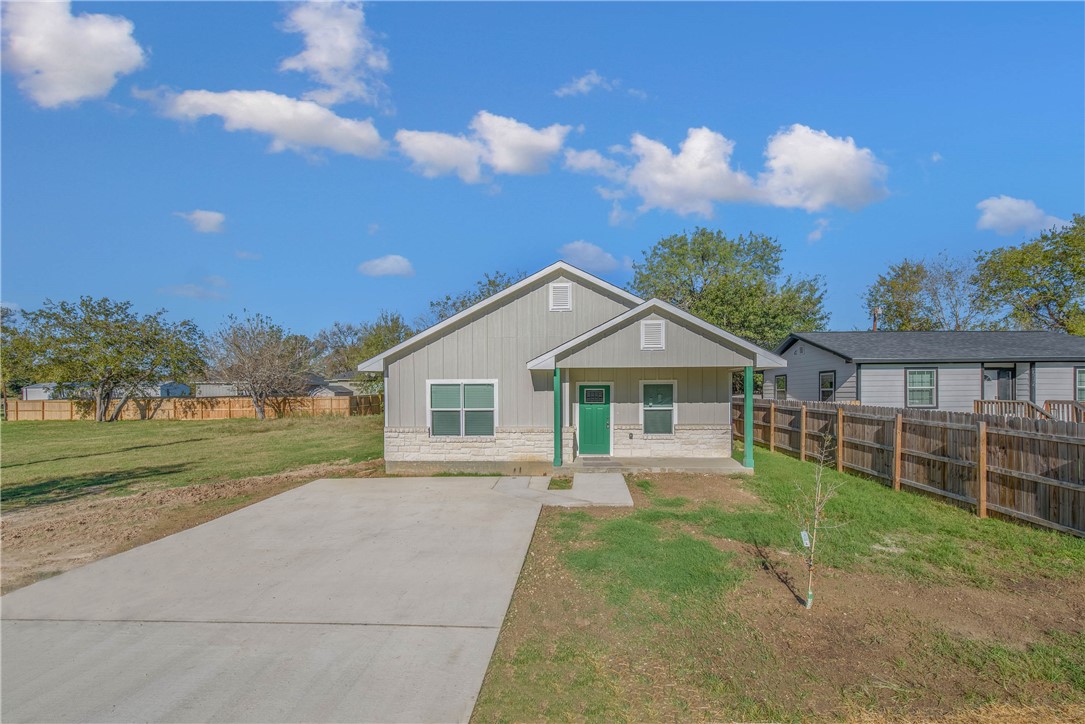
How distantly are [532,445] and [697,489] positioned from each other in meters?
4.13

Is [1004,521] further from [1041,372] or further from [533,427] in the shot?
[1041,372]

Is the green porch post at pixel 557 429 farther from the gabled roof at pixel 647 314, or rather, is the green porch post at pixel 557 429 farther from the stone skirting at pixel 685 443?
the stone skirting at pixel 685 443

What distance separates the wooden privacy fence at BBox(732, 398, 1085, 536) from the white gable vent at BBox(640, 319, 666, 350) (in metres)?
4.58

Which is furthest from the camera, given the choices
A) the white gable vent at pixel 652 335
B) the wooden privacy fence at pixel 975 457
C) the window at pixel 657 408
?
the window at pixel 657 408

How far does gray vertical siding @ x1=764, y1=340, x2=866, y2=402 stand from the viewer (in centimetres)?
1903

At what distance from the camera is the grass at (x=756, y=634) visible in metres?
3.71

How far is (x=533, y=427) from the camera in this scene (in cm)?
1317

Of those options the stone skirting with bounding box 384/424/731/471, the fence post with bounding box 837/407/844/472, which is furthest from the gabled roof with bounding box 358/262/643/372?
the fence post with bounding box 837/407/844/472

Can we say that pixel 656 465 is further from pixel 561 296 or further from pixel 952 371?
pixel 952 371

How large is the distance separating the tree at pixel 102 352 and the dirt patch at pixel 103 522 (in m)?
31.7

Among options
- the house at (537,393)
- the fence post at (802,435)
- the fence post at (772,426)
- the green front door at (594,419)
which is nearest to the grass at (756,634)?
the house at (537,393)

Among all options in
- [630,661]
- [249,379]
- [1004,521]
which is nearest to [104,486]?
[630,661]

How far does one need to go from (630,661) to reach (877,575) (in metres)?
3.44

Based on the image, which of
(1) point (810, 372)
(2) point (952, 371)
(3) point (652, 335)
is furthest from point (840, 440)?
(1) point (810, 372)
